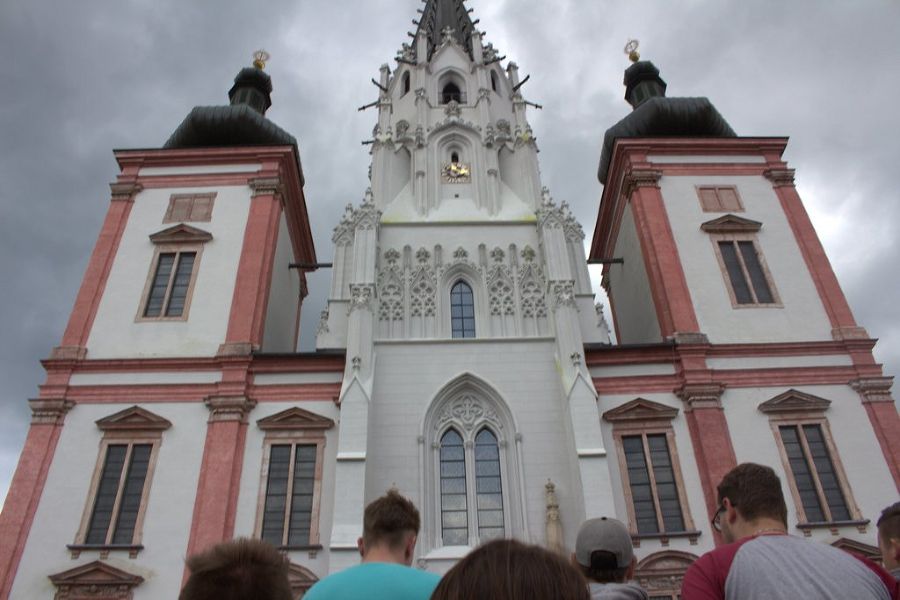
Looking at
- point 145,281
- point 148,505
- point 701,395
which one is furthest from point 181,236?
point 701,395

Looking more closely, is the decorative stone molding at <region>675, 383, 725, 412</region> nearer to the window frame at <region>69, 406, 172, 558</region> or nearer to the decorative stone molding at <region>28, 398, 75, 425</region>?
the window frame at <region>69, 406, 172, 558</region>

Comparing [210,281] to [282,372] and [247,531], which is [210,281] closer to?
[282,372]

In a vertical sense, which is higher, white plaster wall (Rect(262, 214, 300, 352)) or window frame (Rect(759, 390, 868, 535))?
white plaster wall (Rect(262, 214, 300, 352))

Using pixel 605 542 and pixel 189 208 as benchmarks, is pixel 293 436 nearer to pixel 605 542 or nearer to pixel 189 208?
pixel 189 208

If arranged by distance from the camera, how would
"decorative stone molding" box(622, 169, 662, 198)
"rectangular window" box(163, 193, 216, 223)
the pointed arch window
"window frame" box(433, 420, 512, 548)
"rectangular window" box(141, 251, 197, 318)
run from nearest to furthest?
"window frame" box(433, 420, 512, 548) → "rectangular window" box(141, 251, 197, 318) → "rectangular window" box(163, 193, 216, 223) → "decorative stone molding" box(622, 169, 662, 198) → the pointed arch window

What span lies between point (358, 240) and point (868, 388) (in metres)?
13.9

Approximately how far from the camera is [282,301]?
22078mm

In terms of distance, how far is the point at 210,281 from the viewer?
1880 cm

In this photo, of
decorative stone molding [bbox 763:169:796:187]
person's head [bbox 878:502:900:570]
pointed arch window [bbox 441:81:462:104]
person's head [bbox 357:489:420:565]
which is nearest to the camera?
person's head [bbox 878:502:900:570]

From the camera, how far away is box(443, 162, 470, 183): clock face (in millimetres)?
22156

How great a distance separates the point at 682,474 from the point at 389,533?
13.2 m

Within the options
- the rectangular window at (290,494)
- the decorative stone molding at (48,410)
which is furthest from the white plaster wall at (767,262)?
the decorative stone molding at (48,410)

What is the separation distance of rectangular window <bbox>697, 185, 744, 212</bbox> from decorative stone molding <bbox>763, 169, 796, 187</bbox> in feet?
4.52

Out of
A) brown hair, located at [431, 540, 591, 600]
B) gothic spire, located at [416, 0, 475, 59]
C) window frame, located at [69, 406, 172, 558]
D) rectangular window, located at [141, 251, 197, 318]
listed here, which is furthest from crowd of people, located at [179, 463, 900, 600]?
gothic spire, located at [416, 0, 475, 59]
